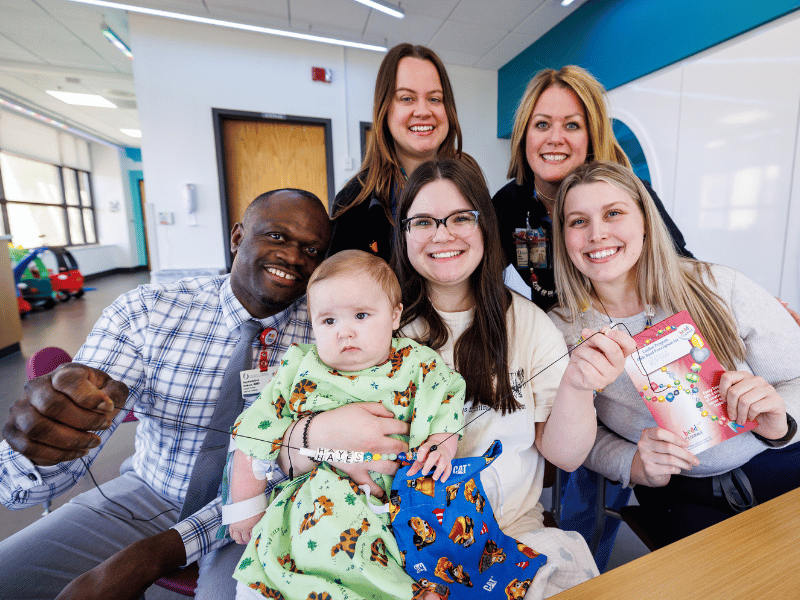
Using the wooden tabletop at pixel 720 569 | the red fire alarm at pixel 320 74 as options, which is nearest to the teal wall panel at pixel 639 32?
the red fire alarm at pixel 320 74

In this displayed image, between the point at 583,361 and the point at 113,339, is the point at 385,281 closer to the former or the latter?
the point at 583,361

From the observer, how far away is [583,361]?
3.08 ft

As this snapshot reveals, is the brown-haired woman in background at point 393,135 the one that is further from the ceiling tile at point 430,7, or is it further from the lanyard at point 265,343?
the ceiling tile at point 430,7

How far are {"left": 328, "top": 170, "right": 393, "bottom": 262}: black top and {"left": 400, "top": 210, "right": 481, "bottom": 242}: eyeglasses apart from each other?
51cm

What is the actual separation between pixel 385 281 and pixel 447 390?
0.38 meters

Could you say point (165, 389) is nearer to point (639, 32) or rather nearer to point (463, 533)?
point (463, 533)

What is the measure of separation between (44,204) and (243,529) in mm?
12727

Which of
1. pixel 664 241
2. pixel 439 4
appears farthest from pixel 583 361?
pixel 439 4

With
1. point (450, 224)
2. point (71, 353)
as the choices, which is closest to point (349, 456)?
point (450, 224)

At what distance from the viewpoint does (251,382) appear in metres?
1.35

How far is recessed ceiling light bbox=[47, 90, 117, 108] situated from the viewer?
24.9 ft

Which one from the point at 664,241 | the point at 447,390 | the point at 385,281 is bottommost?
the point at 447,390

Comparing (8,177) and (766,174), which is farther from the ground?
(8,177)

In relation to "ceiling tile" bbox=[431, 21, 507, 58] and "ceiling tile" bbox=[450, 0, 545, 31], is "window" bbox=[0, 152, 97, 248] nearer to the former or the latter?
"ceiling tile" bbox=[431, 21, 507, 58]
